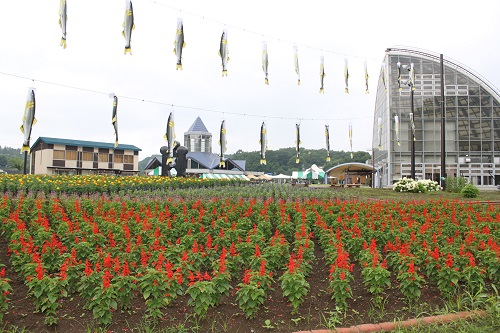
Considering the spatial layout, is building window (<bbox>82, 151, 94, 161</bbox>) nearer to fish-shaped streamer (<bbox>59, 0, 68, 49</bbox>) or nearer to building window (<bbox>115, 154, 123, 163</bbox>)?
building window (<bbox>115, 154, 123, 163</bbox>)

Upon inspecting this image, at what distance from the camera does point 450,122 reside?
41.9 meters

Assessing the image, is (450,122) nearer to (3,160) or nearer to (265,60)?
(265,60)

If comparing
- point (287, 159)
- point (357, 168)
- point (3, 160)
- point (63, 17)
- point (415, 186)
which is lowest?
point (415, 186)

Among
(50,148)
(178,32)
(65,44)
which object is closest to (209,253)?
(65,44)

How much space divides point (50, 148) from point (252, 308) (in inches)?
1922

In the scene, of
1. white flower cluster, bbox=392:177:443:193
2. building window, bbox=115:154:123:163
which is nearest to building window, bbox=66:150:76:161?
building window, bbox=115:154:123:163

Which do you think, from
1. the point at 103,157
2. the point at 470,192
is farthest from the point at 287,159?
the point at 470,192

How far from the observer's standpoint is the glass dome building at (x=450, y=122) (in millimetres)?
41469

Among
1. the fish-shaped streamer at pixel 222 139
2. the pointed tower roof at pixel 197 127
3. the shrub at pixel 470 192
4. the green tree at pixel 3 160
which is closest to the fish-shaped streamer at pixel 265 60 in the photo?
the fish-shaped streamer at pixel 222 139

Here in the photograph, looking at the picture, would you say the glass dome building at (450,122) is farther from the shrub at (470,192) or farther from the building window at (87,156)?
the building window at (87,156)

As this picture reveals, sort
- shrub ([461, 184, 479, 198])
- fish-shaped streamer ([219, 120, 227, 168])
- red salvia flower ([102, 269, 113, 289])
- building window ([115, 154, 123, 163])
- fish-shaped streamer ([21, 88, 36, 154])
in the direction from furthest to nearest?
building window ([115, 154, 123, 163]) < fish-shaped streamer ([219, 120, 227, 168]) < shrub ([461, 184, 479, 198]) < fish-shaped streamer ([21, 88, 36, 154]) < red salvia flower ([102, 269, 113, 289])

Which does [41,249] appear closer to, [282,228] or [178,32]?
[282,228]

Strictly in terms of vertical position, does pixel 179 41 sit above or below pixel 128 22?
below

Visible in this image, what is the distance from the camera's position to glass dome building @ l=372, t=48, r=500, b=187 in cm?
4147
